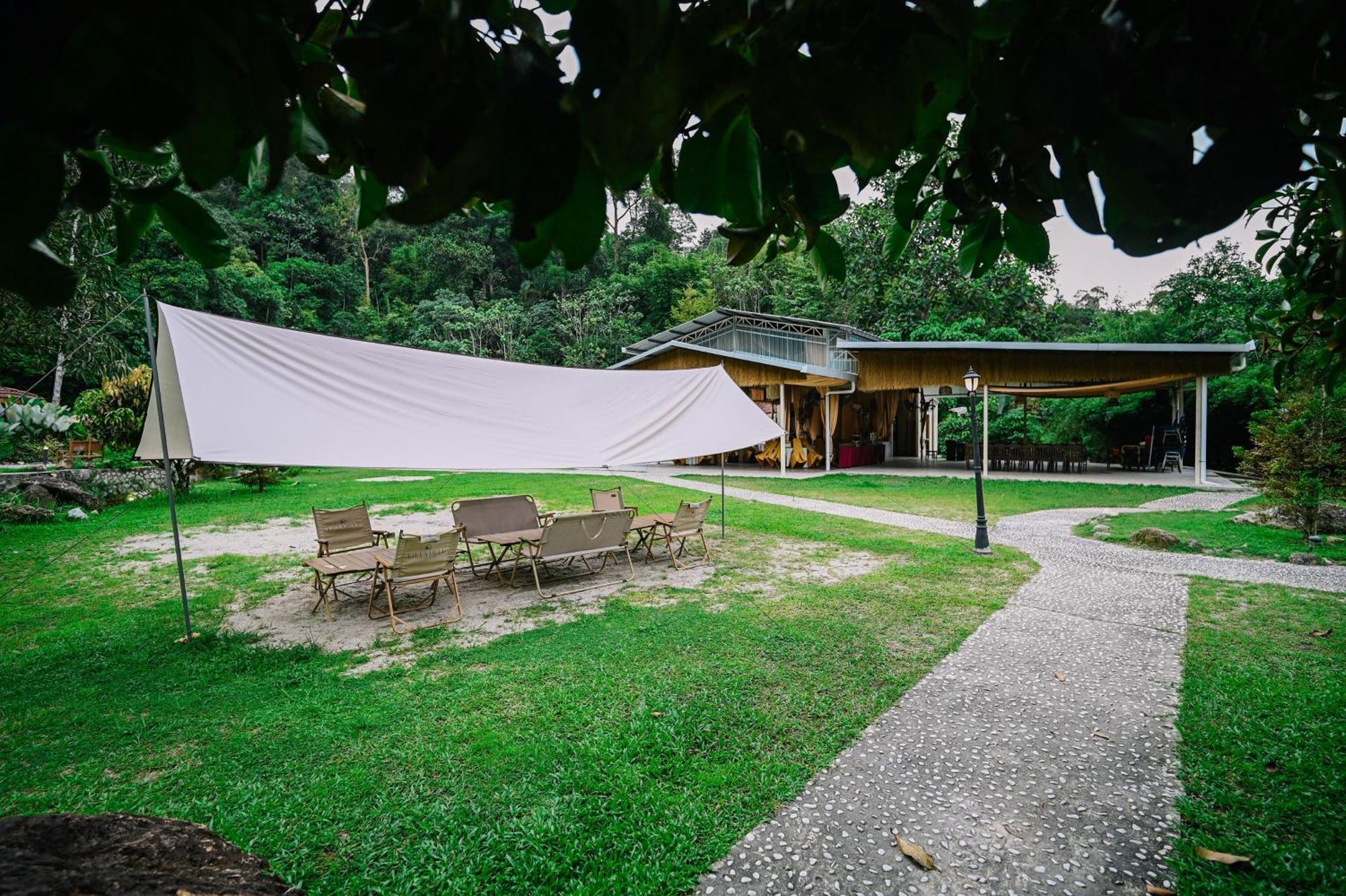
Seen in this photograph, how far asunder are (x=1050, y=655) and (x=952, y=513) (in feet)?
25.5

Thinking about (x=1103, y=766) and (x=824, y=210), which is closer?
(x=824, y=210)

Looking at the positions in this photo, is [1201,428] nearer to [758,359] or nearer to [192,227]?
[758,359]

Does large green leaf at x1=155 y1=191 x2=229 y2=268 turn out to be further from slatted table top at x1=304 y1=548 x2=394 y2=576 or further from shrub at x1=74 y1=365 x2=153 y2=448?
shrub at x1=74 y1=365 x2=153 y2=448

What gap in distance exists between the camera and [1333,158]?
716 millimetres

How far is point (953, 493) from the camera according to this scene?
602 inches

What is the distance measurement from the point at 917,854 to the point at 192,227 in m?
3.30

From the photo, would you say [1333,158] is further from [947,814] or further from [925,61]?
[947,814]

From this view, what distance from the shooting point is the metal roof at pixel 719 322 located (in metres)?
20.9

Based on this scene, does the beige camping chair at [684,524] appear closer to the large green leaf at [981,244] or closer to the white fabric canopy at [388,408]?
the white fabric canopy at [388,408]

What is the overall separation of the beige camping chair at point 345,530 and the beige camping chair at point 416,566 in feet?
3.86

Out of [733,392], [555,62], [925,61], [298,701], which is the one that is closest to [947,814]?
[925,61]

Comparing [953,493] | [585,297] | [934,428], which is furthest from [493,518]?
[585,297]

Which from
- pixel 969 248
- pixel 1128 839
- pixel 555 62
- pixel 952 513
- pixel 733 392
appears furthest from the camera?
pixel 952 513

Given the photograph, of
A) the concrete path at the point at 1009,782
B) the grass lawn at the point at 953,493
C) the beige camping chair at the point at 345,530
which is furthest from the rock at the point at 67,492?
the concrete path at the point at 1009,782
